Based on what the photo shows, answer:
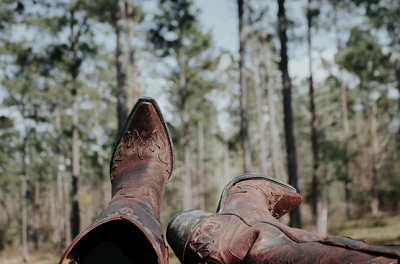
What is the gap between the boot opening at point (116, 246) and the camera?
128cm

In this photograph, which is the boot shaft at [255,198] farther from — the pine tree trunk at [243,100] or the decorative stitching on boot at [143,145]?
the pine tree trunk at [243,100]

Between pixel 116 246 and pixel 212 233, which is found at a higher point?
pixel 212 233

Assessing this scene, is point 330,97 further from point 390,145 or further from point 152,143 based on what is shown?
point 152,143

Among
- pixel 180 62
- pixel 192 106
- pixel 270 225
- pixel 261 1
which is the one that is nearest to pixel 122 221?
pixel 270 225

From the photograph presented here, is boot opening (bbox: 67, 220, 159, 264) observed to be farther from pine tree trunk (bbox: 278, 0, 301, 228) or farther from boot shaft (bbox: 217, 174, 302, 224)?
pine tree trunk (bbox: 278, 0, 301, 228)

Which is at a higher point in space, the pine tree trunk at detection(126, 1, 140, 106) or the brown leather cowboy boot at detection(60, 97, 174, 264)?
the pine tree trunk at detection(126, 1, 140, 106)

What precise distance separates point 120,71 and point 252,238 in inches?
291


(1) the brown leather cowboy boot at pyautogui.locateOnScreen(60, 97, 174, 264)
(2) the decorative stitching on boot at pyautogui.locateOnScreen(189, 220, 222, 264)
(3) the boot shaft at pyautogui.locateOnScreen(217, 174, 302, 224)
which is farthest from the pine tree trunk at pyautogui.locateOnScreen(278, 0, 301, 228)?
(2) the decorative stitching on boot at pyautogui.locateOnScreen(189, 220, 222, 264)

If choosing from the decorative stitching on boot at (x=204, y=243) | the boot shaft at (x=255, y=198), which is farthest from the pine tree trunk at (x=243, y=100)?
the decorative stitching on boot at (x=204, y=243)

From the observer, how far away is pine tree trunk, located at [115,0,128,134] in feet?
25.1

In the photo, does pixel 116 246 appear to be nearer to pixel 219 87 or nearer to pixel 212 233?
pixel 212 233

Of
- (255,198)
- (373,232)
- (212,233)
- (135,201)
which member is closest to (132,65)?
(373,232)

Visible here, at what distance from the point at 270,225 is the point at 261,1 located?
812 inches

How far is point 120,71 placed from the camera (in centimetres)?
801
